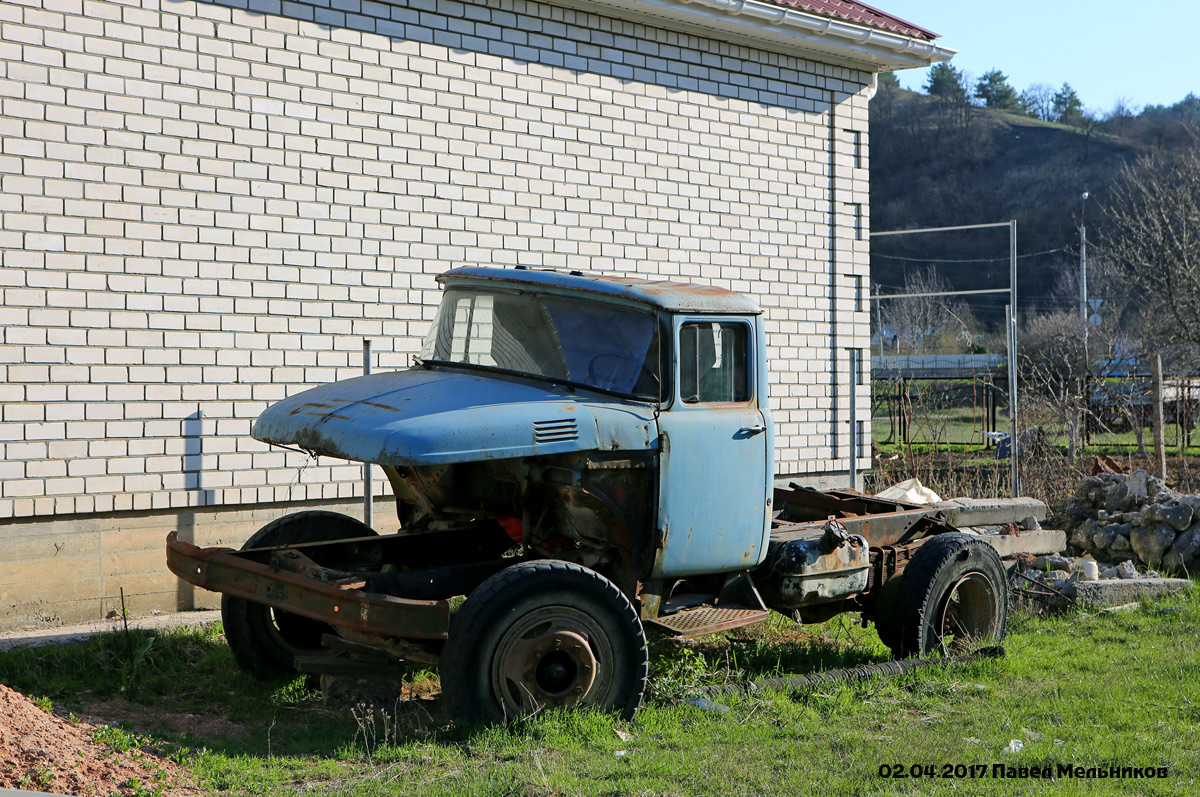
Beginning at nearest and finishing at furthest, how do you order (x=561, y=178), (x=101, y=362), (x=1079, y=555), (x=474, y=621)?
1. (x=474, y=621)
2. (x=101, y=362)
3. (x=561, y=178)
4. (x=1079, y=555)

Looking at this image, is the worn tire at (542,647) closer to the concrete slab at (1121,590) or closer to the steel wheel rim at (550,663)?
the steel wheel rim at (550,663)

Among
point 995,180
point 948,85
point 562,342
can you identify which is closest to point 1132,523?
point 562,342

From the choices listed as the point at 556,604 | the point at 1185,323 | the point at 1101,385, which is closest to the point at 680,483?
the point at 556,604

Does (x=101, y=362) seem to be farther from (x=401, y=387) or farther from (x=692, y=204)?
(x=692, y=204)

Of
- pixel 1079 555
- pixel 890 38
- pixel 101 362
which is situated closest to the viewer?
pixel 101 362

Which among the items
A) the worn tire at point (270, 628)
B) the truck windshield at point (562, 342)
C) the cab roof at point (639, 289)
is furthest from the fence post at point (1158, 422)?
the worn tire at point (270, 628)

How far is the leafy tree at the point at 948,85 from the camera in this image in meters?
104

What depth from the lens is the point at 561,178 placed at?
9.99 meters

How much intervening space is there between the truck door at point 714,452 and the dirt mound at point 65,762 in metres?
2.53

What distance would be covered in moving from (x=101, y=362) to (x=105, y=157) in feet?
4.75

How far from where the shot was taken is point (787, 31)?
433 inches

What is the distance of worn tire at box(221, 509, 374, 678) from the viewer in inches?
245

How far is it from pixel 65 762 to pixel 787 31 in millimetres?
9312

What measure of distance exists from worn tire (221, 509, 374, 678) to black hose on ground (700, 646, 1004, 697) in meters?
2.37
